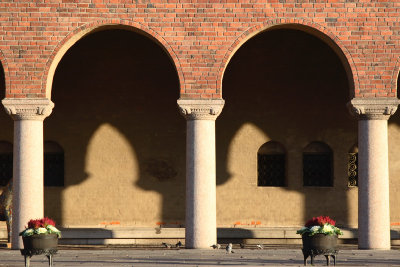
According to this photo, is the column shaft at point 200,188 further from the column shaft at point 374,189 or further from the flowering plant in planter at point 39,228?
the flowering plant in planter at point 39,228

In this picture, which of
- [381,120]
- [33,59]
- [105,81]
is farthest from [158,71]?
[381,120]

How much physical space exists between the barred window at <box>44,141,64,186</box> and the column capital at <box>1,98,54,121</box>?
4171mm

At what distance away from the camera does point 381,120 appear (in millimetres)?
20594

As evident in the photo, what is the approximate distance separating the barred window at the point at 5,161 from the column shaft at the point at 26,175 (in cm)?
411

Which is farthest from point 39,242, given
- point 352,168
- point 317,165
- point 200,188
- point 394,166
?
point 394,166

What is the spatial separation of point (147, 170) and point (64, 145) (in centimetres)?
214

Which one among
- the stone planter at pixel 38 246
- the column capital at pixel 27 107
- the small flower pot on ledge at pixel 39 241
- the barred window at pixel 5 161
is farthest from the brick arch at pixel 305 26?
the barred window at pixel 5 161

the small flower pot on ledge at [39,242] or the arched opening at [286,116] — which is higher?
the arched opening at [286,116]

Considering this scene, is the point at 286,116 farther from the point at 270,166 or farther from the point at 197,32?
the point at 197,32

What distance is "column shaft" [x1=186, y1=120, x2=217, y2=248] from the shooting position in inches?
807

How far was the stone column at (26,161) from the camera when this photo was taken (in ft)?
66.8

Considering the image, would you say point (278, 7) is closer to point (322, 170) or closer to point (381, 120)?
point (381, 120)

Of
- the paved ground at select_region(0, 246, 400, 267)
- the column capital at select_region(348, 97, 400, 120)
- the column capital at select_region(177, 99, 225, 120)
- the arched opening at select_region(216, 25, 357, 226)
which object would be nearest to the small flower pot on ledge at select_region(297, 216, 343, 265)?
the paved ground at select_region(0, 246, 400, 267)

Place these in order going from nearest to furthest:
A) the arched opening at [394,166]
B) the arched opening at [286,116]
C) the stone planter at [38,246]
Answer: the stone planter at [38,246] < the arched opening at [394,166] < the arched opening at [286,116]
